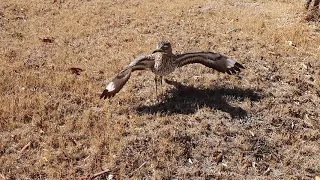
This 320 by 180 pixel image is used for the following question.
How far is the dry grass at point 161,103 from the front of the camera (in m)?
6.66

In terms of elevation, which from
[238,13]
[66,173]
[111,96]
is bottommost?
[66,173]

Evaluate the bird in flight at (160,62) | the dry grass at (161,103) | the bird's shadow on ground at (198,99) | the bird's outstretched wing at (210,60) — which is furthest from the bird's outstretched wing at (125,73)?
the bird's shadow on ground at (198,99)

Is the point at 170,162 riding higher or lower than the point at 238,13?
lower

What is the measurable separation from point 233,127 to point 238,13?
6.65 metres

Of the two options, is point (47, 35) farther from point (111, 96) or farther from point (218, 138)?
point (218, 138)

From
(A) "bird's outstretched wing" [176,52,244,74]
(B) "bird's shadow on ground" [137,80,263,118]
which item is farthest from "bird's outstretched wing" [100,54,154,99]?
(B) "bird's shadow on ground" [137,80,263,118]

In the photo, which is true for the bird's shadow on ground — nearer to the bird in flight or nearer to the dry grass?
the dry grass

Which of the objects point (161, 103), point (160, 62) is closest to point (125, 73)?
point (160, 62)

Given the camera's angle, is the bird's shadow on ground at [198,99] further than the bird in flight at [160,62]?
Yes

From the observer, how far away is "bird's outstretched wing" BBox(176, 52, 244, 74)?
783 cm

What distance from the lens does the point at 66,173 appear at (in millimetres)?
6367

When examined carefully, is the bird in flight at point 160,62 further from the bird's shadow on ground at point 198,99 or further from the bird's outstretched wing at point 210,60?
the bird's shadow on ground at point 198,99

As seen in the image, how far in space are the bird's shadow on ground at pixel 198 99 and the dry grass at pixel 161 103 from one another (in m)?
0.02

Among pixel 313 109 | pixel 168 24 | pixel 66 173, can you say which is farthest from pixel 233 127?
pixel 168 24
